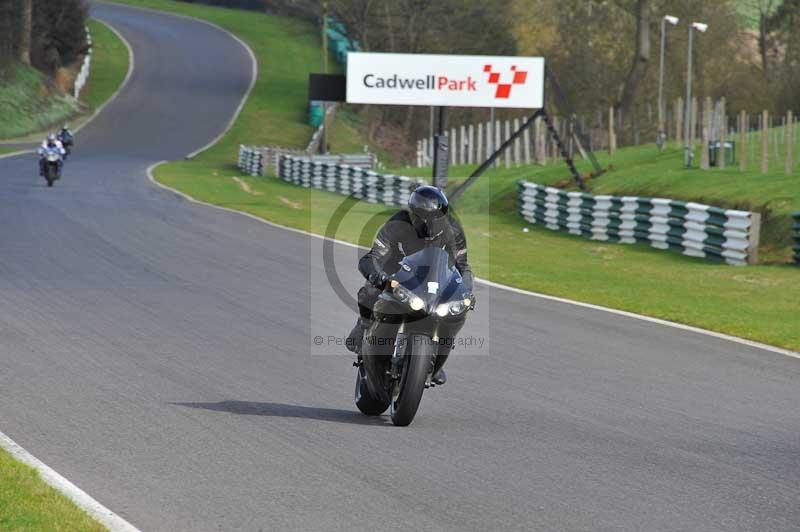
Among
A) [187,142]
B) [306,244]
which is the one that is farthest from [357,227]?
[187,142]

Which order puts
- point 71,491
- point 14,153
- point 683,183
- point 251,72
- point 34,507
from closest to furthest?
point 34,507, point 71,491, point 683,183, point 14,153, point 251,72

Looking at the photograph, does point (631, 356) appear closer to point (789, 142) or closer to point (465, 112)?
point (789, 142)

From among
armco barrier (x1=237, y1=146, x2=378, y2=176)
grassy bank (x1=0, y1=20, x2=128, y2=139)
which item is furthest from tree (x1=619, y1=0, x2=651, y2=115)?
grassy bank (x1=0, y1=20, x2=128, y2=139)

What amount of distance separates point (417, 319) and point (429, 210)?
706 millimetres

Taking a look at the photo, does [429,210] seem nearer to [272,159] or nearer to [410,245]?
[410,245]

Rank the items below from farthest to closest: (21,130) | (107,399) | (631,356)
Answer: (21,130) → (631,356) → (107,399)

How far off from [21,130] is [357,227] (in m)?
35.0

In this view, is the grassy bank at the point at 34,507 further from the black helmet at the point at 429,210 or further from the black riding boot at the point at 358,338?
the black helmet at the point at 429,210

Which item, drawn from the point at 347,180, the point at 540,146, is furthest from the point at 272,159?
the point at 540,146

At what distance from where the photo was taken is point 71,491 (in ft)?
22.7

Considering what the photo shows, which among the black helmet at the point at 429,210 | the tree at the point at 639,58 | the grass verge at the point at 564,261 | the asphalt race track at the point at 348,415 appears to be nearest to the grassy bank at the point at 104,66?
the grass verge at the point at 564,261

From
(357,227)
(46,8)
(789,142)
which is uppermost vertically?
(46,8)

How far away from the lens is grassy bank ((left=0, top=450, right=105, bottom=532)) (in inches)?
244

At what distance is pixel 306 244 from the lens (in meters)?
23.2
